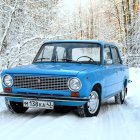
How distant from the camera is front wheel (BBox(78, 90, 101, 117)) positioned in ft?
24.7

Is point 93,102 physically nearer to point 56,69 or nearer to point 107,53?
point 56,69

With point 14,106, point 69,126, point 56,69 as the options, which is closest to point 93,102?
point 56,69

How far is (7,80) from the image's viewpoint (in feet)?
25.9

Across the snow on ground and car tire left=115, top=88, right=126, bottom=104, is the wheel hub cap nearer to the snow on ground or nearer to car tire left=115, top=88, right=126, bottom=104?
the snow on ground

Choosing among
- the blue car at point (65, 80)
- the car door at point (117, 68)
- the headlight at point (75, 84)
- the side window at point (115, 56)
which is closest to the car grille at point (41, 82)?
the blue car at point (65, 80)

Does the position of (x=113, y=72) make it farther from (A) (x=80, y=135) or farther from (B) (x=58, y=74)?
(A) (x=80, y=135)

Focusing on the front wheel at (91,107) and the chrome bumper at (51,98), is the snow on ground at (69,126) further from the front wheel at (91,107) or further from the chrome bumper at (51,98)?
the chrome bumper at (51,98)

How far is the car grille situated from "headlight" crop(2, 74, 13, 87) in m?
0.11

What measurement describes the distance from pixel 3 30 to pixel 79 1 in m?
63.5

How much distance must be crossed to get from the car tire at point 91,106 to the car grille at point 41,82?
0.56m

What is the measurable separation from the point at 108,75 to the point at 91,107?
49.9 inches

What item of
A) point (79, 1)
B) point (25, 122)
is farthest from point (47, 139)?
point (79, 1)

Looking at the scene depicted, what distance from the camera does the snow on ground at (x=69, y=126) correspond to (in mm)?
6000

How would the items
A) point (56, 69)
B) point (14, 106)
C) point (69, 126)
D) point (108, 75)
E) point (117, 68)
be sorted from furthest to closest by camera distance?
1. point (117, 68)
2. point (108, 75)
3. point (14, 106)
4. point (56, 69)
5. point (69, 126)
